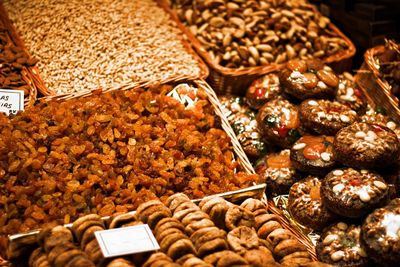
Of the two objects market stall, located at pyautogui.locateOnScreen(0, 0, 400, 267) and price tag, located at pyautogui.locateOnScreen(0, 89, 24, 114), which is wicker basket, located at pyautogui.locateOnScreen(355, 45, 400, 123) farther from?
price tag, located at pyautogui.locateOnScreen(0, 89, 24, 114)

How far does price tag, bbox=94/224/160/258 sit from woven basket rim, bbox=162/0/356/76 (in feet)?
4.48

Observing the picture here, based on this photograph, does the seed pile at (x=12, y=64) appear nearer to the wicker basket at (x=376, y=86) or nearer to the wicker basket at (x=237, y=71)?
the wicker basket at (x=237, y=71)

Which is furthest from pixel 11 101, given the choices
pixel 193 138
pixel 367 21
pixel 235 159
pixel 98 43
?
pixel 367 21

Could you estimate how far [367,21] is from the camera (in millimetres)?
3236

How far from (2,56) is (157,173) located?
1.12 meters

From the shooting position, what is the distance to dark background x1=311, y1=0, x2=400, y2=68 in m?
3.19

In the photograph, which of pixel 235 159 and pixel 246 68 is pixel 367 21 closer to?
pixel 246 68

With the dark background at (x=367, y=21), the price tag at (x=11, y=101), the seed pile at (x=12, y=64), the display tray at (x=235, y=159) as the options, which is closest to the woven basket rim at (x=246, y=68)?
the dark background at (x=367, y=21)

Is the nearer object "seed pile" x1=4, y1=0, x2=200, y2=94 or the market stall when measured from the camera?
the market stall

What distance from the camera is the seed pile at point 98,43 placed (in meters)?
2.76

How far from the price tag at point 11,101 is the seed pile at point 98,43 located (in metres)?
0.21

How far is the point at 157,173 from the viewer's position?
215 cm

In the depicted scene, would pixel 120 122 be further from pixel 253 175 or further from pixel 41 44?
pixel 41 44

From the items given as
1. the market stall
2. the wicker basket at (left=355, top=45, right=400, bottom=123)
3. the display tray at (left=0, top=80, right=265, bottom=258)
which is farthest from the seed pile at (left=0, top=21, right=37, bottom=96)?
the wicker basket at (left=355, top=45, right=400, bottom=123)
